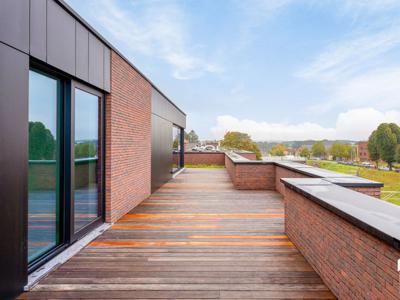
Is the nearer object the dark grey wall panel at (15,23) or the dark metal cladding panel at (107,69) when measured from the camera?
the dark grey wall panel at (15,23)

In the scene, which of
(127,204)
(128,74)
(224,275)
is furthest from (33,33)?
(127,204)

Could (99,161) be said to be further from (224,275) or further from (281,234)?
(281,234)

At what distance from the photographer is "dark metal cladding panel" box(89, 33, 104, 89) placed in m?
4.58

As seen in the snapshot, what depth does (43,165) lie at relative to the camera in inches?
142

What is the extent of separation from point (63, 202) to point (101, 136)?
1.68 meters

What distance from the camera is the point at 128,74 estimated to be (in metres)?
6.37

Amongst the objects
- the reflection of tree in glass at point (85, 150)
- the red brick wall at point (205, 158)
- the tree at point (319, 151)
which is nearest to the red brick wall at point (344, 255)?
the reflection of tree in glass at point (85, 150)

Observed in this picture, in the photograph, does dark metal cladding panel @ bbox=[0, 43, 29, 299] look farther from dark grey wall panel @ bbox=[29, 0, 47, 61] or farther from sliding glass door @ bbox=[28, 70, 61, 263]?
sliding glass door @ bbox=[28, 70, 61, 263]

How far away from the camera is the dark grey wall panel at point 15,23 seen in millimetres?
2658

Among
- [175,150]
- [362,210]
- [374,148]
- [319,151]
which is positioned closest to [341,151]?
[319,151]

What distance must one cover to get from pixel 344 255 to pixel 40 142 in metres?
3.98

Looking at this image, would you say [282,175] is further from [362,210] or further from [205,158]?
[205,158]

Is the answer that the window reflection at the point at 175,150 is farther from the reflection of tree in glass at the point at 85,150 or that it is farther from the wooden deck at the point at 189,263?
the reflection of tree in glass at the point at 85,150

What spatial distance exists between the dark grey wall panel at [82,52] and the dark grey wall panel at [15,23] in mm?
1150
